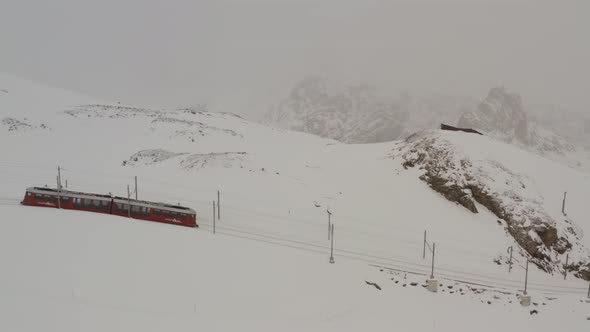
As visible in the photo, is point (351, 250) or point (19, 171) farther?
point (19, 171)

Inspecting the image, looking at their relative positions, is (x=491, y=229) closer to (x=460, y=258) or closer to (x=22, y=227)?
(x=460, y=258)

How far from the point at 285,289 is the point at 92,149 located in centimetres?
3953

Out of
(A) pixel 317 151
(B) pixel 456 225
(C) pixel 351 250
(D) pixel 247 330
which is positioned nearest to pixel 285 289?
(D) pixel 247 330

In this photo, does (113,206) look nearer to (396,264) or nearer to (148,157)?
(148,157)

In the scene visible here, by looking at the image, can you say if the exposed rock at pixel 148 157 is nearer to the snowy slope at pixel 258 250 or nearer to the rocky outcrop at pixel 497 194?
the snowy slope at pixel 258 250

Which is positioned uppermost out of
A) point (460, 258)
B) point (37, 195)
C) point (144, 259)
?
point (37, 195)

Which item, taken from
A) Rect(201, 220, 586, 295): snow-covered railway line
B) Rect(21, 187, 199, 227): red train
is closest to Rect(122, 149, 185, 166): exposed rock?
Rect(21, 187, 199, 227): red train

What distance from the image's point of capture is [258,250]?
28.5 m

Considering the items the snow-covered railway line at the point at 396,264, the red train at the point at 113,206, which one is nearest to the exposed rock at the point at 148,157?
the red train at the point at 113,206

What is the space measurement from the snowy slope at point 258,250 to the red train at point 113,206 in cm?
126

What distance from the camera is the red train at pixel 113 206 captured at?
3083 centimetres

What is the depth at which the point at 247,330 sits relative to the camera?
1969 cm

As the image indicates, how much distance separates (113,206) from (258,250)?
12650 millimetres

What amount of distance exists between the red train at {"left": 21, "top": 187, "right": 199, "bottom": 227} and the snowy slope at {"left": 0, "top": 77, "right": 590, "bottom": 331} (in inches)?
49.5
